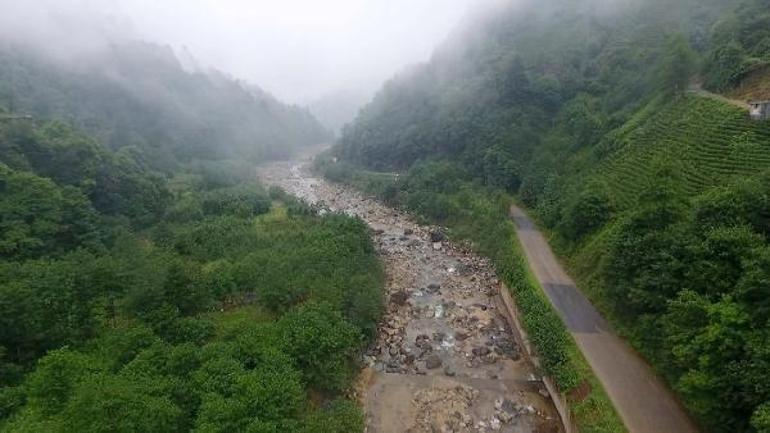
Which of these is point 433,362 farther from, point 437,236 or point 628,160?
point 628,160

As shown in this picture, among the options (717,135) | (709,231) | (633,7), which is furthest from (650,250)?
(633,7)

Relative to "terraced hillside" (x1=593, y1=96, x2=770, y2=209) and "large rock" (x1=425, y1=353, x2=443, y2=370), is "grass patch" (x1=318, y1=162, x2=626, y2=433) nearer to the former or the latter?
"large rock" (x1=425, y1=353, x2=443, y2=370)

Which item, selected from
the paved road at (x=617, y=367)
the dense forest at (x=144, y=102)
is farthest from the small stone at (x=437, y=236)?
the dense forest at (x=144, y=102)

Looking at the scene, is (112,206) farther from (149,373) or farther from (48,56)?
(48,56)

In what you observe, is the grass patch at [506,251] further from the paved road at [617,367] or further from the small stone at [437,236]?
the small stone at [437,236]

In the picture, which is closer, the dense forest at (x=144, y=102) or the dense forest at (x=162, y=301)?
the dense forest at (x=162, y=301)

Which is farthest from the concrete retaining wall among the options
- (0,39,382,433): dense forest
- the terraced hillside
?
the terraced hillside

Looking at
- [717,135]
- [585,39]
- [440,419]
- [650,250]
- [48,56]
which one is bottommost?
[440,419]
